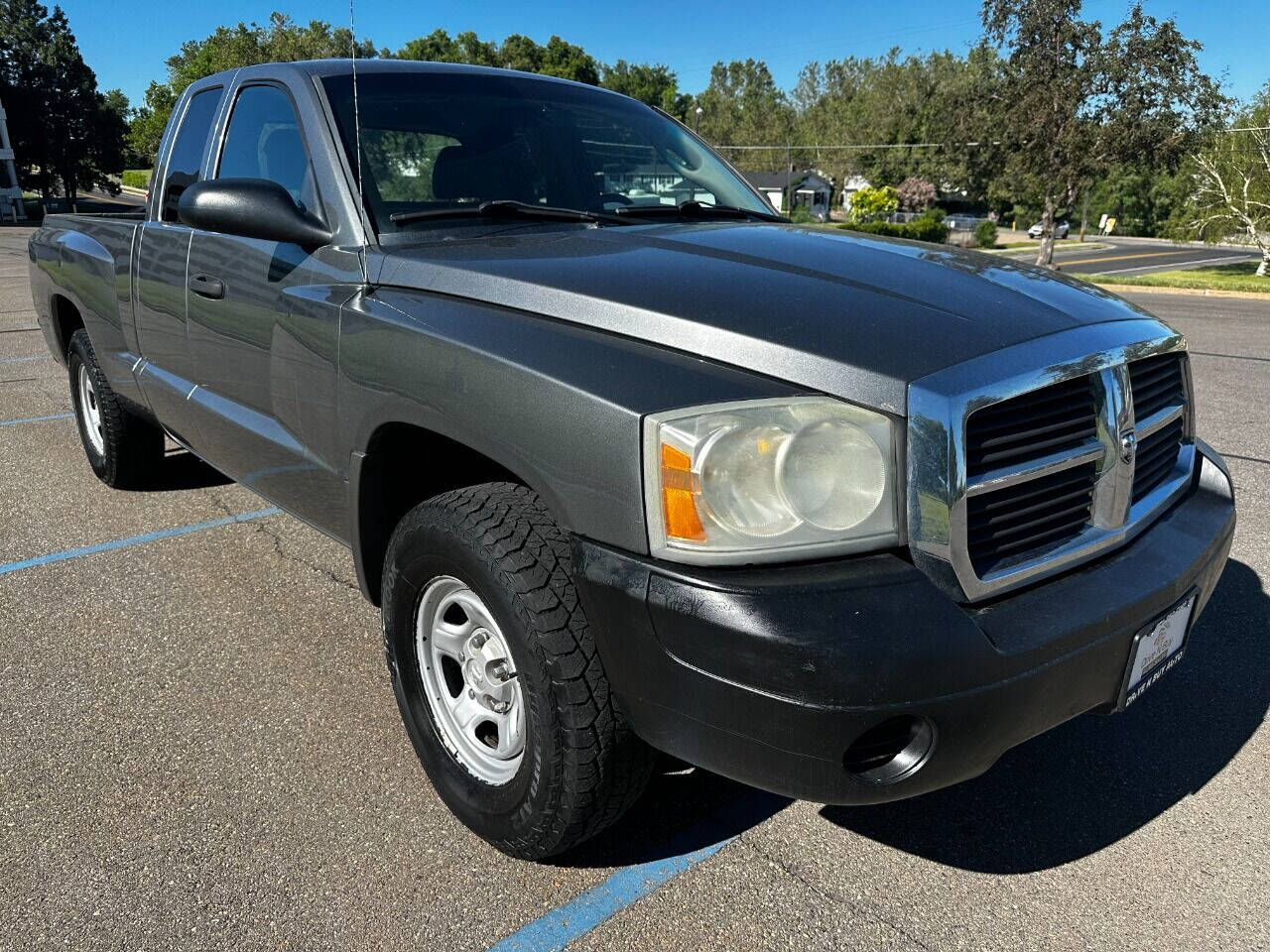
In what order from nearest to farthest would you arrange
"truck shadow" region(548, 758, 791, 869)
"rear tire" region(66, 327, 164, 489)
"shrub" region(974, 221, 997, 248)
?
"truck shadow" region(548, 758, 791, 869) → "rear tire" region(66, 327, 164, 489) → "shrub" region(974, 221, 997, 248)

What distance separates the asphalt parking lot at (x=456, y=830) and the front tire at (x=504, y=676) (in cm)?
19

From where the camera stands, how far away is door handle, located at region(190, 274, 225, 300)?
3.18 meters

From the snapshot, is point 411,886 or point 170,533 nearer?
point 411,886

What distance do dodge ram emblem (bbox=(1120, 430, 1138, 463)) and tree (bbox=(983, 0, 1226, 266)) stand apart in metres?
27.1

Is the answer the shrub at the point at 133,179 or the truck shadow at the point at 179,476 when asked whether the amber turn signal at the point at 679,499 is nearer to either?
the truck shadow at the point at 179,476

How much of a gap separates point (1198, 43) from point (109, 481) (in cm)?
2795

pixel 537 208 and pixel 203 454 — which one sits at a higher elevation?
pixel 537 208

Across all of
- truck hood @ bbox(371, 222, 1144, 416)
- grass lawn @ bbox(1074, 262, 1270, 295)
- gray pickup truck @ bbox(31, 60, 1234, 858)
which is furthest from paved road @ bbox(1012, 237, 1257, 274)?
gray pickup truck @ bbox(31, 60, 1234, 858)

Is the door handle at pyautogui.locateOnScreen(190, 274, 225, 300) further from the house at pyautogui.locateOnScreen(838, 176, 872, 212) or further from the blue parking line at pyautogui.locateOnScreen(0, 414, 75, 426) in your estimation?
the house at pyautogui.locateOnScreen(838, 176, 872, 212)

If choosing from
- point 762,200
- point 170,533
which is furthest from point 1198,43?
point 170,533

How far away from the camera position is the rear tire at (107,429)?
4.60 meters

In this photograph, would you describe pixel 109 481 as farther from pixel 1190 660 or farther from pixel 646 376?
pixel 1190 660

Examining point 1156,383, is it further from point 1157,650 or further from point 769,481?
point 769,481

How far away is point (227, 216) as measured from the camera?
2.61 m
